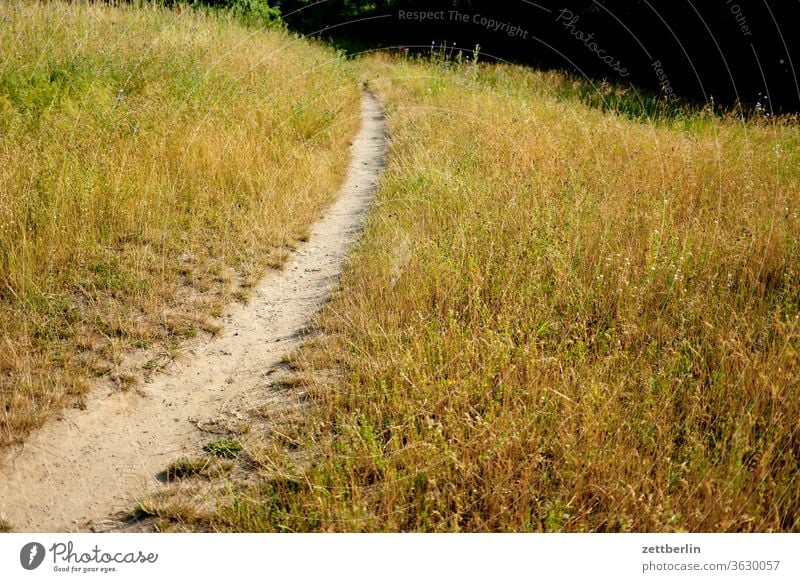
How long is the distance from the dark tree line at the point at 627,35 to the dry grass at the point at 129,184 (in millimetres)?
6809

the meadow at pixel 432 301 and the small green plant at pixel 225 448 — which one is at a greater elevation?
the meadow at pixel 432 301

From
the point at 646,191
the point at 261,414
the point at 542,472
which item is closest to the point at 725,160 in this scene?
the point at 646,191

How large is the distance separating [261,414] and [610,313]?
2.61 metres

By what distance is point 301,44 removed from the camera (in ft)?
50.9

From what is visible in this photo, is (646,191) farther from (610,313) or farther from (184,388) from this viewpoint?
(184,388)

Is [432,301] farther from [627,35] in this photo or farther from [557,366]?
[627,35]

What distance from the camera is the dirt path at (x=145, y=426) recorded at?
3.13 m

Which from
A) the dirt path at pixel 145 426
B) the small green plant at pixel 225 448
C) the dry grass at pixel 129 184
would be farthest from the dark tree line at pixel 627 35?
the small green plant at pixel 225 448
